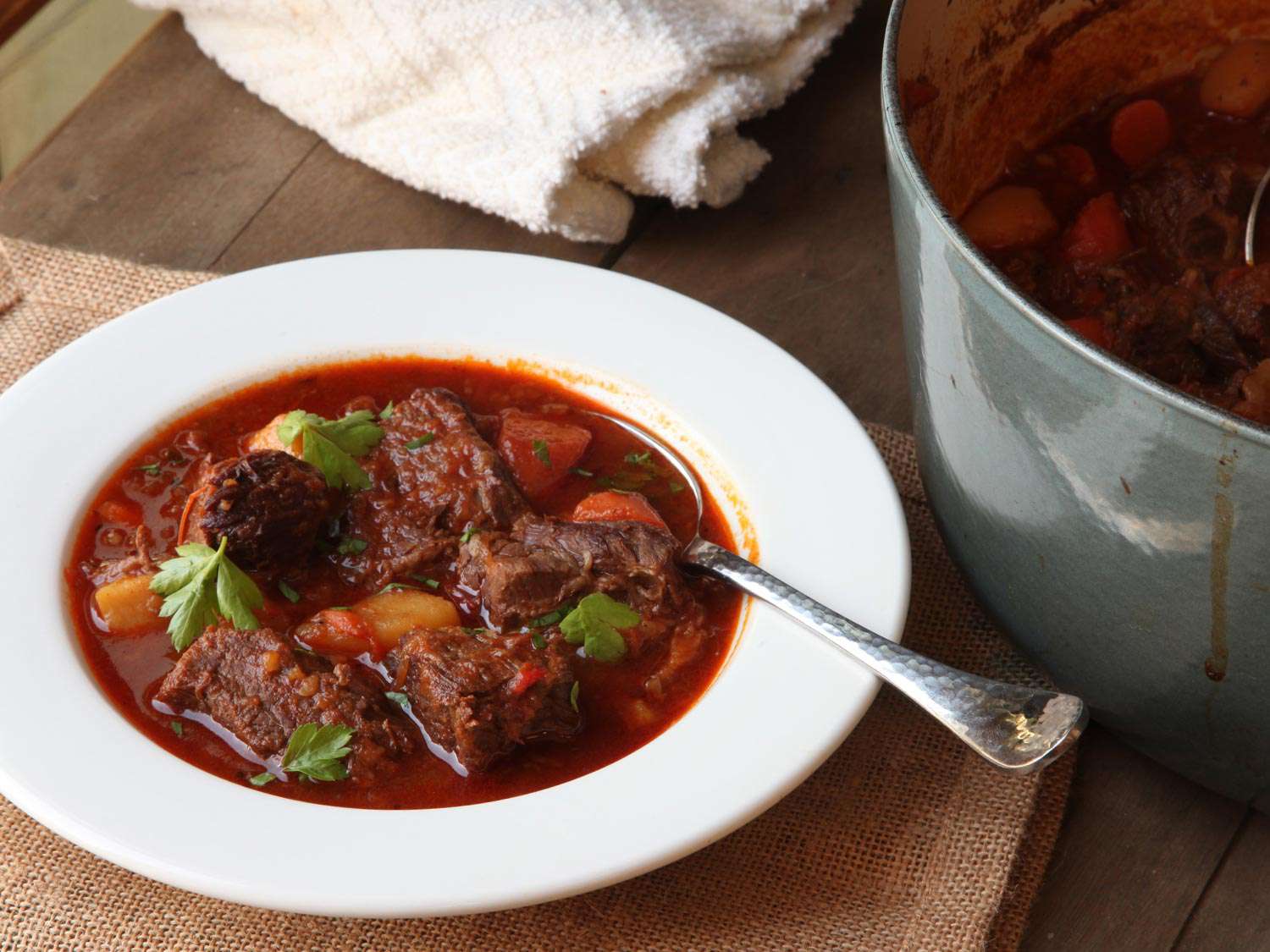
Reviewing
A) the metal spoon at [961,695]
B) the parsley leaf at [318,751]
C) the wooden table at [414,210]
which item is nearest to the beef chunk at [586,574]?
the metal spoon at [961,695]

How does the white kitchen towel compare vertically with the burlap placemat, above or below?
above

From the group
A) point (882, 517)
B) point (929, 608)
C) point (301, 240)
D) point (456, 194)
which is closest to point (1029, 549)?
point (882, 517)

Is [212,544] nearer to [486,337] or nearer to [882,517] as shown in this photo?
[486,337]

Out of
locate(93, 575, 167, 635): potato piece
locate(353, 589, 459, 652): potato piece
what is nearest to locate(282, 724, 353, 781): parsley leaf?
locate(353, 589, 459, 652): potato piece

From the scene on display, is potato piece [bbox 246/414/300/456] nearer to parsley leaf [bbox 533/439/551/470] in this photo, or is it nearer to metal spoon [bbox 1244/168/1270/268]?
parsley leaf [bbox 533/439/551/470]

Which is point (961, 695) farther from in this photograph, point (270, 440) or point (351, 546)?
point (270, 440)

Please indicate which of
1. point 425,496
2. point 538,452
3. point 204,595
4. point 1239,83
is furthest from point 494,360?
point 1239,83
